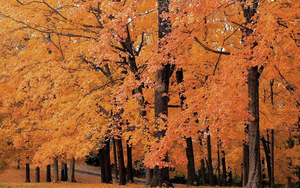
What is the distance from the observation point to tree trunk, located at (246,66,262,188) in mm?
11206

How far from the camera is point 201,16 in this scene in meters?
9.58

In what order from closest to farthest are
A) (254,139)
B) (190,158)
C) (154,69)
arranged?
(154,69)
(254,139)
(190,158)

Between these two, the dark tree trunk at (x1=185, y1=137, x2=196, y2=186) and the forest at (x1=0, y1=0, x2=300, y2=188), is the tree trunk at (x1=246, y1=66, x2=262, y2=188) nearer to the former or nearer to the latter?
the forest at (x1=0, y1=0, x2=300, y2=188)

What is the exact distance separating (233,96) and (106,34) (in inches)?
186

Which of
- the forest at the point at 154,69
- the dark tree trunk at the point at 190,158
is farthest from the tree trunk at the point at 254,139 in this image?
the dark tree trunk at the point at 190,158

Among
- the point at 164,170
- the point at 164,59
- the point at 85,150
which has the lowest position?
the point at 164,170

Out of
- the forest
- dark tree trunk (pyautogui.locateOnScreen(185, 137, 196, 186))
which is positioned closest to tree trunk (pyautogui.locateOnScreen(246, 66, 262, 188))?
the forest

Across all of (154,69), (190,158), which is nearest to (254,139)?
(154,69)

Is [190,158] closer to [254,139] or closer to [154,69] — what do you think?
[254,139]

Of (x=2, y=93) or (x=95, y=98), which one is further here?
(x=2, y=93)

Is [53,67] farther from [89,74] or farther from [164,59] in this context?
[164,59]

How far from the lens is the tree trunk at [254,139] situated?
11206 mm

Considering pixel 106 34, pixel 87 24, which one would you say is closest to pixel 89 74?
pixel 87 24

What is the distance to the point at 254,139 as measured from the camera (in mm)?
11656
